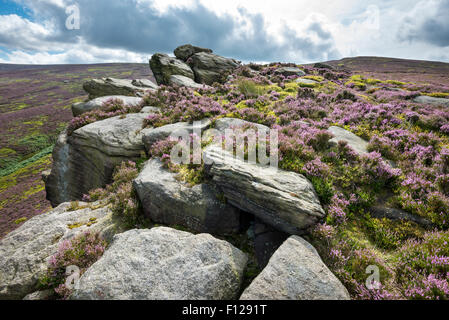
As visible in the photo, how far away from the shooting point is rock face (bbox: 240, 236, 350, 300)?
435 centimetres

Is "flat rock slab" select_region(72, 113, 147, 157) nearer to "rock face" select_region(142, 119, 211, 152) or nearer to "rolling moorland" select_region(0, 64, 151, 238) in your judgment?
"rock face" select_region(142, 119, 211, 152)

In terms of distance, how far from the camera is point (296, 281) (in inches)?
179

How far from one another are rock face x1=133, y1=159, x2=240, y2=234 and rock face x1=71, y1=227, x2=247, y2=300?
108 centimetres

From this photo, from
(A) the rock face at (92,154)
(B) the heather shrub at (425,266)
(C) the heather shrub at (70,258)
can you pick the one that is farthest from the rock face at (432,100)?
(C) the heather shrub at (70,258)

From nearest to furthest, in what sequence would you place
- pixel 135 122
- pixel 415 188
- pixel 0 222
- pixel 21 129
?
pixel 415 188, pixel 135 122, pixel 0 222, pixel 21 129

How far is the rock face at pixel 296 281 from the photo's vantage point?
4352mm

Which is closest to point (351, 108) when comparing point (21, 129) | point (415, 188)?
point (415, 188)

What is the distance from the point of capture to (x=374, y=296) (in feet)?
14.1

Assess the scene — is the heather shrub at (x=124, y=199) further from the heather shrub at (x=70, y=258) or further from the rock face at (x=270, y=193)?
the rock face at (x=270, y=193)

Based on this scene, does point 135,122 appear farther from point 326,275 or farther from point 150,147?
point 326,275

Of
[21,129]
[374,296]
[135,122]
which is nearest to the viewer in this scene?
[374,296]

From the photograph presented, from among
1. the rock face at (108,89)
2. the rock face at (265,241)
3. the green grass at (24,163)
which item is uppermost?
the rock face at (108,89)

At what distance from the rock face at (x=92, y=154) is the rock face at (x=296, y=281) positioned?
1003cm

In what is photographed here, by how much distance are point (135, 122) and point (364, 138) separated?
14.8 m
